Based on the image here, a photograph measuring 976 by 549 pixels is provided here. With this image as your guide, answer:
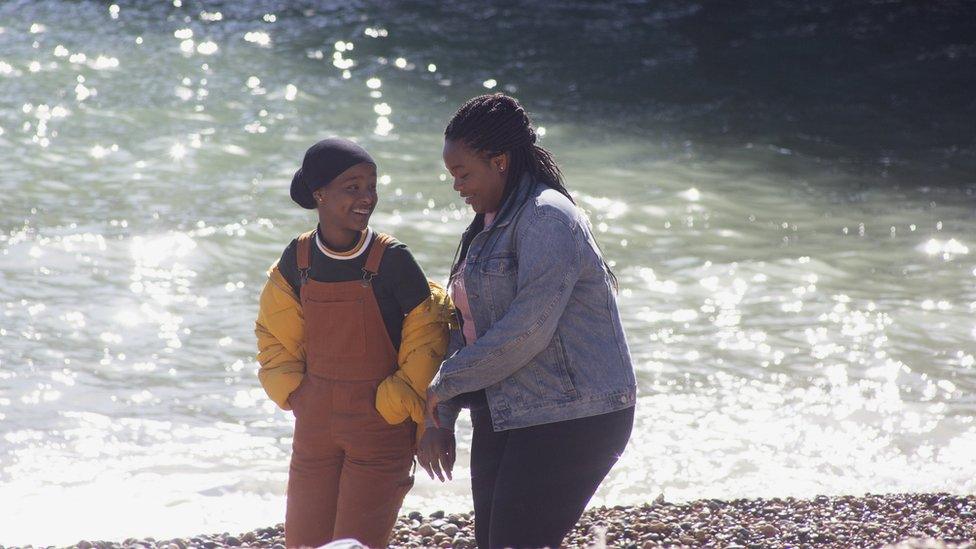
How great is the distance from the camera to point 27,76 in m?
17.7

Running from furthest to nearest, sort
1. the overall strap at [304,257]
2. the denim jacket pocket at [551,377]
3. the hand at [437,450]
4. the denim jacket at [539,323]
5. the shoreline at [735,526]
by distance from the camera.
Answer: the shoreline at [735,526], the overall strap at [304,257], the hand at [437,450], the denim jacket pocket at [551,377], the denim jacket at [539,323]

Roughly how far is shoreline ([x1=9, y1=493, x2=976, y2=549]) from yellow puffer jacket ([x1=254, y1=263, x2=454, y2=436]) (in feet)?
4.85

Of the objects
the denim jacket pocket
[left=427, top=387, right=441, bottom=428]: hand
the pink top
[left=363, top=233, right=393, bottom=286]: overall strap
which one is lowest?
[left=427, top=387, right=441, bottom=428]: hand

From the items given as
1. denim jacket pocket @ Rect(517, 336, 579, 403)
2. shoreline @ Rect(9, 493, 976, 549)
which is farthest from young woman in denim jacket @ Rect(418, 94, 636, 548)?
shoreline @ Rect(9, 493, 976, 549)

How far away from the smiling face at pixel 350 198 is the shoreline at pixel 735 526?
1983 millimetres

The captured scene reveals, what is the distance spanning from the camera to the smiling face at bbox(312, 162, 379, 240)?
3.99 metres

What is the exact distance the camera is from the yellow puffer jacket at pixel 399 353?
13.1 feet

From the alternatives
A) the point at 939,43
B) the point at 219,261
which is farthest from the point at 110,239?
the point at 939,43

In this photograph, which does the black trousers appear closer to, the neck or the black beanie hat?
the neck

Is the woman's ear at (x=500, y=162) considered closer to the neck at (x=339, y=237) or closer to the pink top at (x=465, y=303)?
the pink top at (x=465, y=303)

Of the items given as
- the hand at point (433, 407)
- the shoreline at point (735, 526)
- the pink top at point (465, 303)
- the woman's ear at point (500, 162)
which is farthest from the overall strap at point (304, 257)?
the shoreline at point (735, 526)

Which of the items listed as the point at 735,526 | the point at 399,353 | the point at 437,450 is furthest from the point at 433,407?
the point at 735,526

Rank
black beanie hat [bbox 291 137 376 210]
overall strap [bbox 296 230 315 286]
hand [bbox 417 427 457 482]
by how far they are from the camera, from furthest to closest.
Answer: overall strap [bbox 296 230 315 286]
black beanie hat [bbox 291 137 376 210]
hand [bbox 417 427 457 482]

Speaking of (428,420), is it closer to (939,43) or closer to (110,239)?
(110,239)
